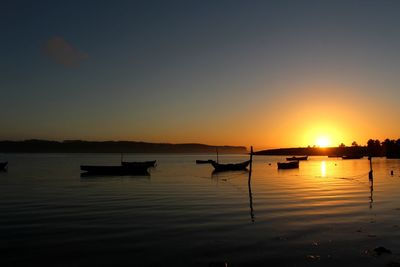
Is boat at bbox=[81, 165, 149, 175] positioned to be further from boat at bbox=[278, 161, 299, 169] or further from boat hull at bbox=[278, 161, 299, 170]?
boat at bbox=[278, 161, 299, 169]

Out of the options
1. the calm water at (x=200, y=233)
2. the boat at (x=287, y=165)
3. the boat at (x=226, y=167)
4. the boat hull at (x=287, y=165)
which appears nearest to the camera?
the calm water at (x=200, y=233)

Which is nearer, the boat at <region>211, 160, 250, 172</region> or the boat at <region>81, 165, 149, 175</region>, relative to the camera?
the boat at <region>81, 165, 149, 175</region>

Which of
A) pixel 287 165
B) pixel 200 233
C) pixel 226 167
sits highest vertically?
pixel 200 233

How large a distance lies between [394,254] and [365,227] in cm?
604

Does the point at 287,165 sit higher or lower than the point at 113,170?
lower

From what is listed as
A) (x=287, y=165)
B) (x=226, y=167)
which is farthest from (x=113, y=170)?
(x=287, y=165)

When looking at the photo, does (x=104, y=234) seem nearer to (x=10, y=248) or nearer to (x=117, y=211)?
(x=10, y=248)

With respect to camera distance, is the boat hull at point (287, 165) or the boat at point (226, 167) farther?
the boat hull at point (287, 165)

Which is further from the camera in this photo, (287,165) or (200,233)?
(287,165)

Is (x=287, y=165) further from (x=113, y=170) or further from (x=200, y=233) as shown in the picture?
(x=200, y=233)

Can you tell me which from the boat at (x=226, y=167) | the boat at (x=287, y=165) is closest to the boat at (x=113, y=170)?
the boat at (x=226, y=167)

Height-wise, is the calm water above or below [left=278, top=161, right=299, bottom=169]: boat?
above

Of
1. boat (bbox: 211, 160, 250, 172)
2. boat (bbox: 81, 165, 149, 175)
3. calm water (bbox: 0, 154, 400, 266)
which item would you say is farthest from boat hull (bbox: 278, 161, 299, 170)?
calm water (bbox: 0, 154, 400, 266)

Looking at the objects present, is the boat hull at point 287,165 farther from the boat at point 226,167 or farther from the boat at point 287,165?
the boat at point 226,167
